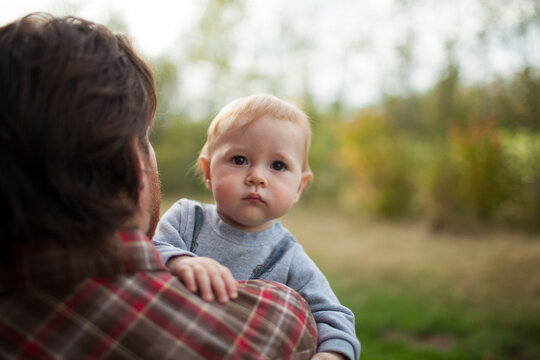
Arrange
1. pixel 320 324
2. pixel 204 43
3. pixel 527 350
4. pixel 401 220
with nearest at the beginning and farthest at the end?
pixel 320 324, pixel 527 350, pixel 401 220, pixel 204 43

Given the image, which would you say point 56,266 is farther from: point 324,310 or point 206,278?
point 324,310

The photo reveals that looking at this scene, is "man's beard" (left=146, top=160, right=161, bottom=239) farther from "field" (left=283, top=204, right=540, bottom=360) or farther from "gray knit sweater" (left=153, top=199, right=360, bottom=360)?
"field" (left=283, top=204, right=540, bottom=360)

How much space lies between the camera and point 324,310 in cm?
146

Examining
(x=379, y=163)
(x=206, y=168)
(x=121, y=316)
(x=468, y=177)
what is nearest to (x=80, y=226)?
(x=121, y=316)

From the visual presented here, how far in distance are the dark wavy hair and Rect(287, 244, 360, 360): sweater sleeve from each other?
68cm

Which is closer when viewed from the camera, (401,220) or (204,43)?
(401,220)

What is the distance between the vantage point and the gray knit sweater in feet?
4.86

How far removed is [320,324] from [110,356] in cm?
66

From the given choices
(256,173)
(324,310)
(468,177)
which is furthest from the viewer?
(468,177)

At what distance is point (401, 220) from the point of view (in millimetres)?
11359

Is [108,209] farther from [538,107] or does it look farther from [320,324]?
[538,107]

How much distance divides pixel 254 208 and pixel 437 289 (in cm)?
552

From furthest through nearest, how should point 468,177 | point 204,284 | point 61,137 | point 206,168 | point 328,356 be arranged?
point 468,177 → point 206,168 → point 328,356 → point 204,284 → point 61,137

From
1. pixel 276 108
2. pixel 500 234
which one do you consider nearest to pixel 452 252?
pixel 500 234
